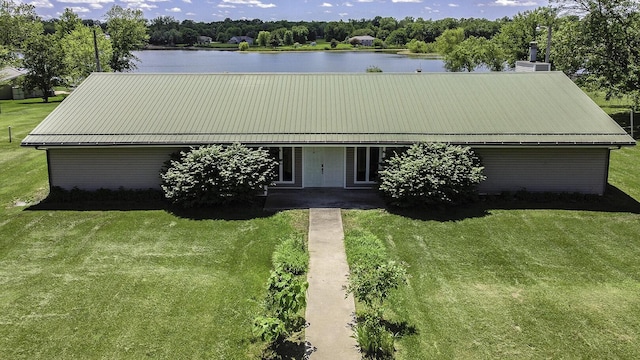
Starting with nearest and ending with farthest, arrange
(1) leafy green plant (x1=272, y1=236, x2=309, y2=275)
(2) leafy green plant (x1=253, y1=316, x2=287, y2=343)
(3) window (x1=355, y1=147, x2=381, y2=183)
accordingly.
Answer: (2) leafy green plant (x1=253, y1=316, x2=287, y2=343) < (1) leafy green plant (x1=272, y1=236, x2=309, y2=275) < (3) window (x1=355, y1=147, x2=381, y2=183)

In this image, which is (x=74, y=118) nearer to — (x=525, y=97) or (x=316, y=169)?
(x=316, y=169)

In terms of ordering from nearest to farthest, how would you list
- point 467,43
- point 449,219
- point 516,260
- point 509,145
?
point 516,260 < point 449,219 < point 509,145 < point 467,43

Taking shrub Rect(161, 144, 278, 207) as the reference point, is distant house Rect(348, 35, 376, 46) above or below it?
above

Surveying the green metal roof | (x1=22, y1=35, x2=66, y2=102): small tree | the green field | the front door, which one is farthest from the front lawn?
(x1=22, y1=35, x2=66, y2=102): small tree

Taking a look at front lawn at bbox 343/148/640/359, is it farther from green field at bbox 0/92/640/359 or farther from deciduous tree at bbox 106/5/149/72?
deciduous tree at bbox 106/5/149/72

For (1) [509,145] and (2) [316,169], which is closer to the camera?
(1) [509,145]

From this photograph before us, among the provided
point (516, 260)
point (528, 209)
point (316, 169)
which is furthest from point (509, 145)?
point (316, 169)

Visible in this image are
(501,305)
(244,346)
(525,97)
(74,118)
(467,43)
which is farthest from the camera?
(467,43)
